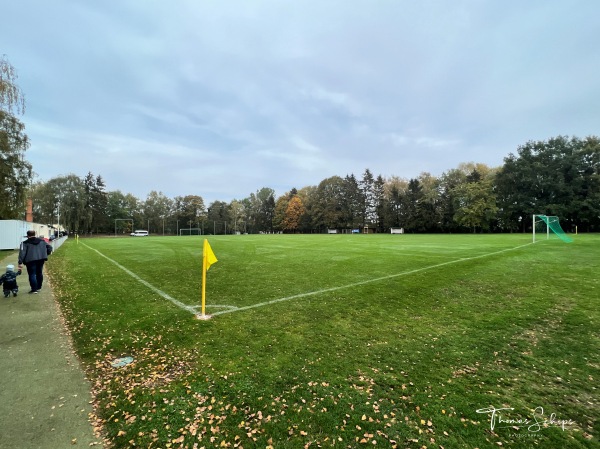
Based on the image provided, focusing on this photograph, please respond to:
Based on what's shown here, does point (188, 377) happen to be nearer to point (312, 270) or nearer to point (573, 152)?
point (312, 270)

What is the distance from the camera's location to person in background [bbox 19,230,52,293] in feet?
29.1

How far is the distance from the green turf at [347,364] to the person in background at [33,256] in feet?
4.08

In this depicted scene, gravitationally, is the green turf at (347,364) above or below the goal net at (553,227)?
below

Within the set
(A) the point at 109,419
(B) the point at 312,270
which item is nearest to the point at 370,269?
(B) the point at 312,270

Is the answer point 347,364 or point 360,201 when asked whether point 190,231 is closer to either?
point 360,201

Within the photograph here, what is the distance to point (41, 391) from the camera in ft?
12.5

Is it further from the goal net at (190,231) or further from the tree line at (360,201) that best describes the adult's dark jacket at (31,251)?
the goal net at (190,231)

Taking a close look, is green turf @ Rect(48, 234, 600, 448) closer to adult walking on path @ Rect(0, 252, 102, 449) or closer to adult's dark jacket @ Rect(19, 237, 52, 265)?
adult walking on path @ Rect(0, 252, 102, 449)

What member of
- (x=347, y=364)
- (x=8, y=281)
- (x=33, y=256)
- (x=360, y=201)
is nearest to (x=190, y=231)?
(x=360, y=201)

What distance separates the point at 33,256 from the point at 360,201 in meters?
84.0

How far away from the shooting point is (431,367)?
434 centimetres

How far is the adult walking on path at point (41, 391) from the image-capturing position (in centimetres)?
302

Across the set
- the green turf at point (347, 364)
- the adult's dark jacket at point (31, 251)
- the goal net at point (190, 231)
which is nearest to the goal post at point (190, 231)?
the goal net at point (190, 231)

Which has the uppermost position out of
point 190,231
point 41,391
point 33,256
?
point 33,256
